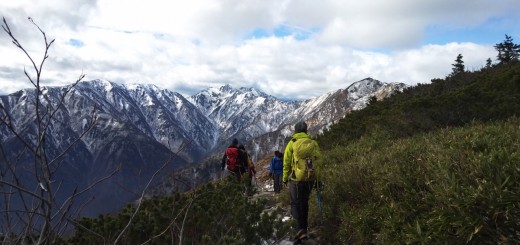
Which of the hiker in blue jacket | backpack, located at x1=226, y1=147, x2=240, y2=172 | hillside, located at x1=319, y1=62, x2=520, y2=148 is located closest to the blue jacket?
the hiker in blue jacket

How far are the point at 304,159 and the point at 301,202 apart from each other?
2.85ft

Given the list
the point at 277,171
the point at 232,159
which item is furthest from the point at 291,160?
the point at 277,171

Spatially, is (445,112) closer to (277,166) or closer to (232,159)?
(277,166)

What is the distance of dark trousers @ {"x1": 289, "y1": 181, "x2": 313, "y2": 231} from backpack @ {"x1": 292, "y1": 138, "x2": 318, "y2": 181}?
0.17 metres

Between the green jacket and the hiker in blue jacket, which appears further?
the hiker in blue jacket

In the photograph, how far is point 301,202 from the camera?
7.82 meters

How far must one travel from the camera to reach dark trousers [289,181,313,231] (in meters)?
7.80

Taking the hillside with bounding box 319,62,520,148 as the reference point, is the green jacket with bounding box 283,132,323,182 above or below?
below

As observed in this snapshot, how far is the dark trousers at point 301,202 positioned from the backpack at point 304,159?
0.17m

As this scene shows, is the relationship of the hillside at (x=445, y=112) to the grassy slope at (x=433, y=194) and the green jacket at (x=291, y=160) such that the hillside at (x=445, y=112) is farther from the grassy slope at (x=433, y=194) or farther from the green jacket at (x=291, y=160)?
the green jacket at (x=291, y=160)

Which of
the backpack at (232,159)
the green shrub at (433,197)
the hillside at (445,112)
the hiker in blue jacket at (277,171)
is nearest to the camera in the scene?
the green shrub at (433,197)

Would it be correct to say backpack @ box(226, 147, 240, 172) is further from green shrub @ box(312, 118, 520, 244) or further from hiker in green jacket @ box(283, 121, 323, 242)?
hiker in green jacket @ box(283, 121, 323, 242)

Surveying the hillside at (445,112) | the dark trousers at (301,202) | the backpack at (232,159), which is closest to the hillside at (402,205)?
the dark trousers at (301,202)

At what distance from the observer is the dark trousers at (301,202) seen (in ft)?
25.6
